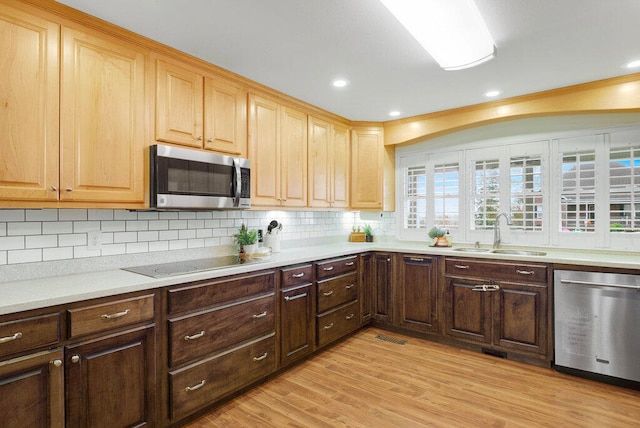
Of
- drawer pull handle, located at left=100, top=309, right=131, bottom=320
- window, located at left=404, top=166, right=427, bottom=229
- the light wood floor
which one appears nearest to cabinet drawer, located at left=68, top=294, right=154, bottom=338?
A: drawer pull handle, located at left=100, top=309, right=131, bottom=320

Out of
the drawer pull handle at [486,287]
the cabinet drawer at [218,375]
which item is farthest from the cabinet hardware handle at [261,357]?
the drawer pull handle at [486,287]

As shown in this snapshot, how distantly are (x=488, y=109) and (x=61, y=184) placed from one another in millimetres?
3614

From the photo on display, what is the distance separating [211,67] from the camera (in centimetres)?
260

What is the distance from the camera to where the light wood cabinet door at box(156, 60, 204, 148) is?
231 centimetres

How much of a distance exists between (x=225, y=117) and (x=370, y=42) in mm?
1215

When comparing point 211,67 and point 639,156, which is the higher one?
point 211,67

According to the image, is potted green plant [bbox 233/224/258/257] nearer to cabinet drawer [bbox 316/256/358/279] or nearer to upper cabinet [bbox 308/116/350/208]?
cabinet drawer [bbox 316/256/358/279]

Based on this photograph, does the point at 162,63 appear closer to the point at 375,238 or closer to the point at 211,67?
the point at 211,67

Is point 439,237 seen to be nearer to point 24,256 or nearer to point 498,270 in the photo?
point 498,270

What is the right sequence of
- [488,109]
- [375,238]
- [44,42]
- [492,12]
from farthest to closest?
[375,238] → [488,109] → [492,12] → [44,42]

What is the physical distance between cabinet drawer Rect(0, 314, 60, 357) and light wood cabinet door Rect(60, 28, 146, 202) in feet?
2.24

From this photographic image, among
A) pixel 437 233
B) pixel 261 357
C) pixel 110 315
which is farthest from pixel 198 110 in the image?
pixel 437 233

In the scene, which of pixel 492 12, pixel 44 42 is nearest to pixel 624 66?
pixel 492 12

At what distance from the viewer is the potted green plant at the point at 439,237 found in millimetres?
3830
